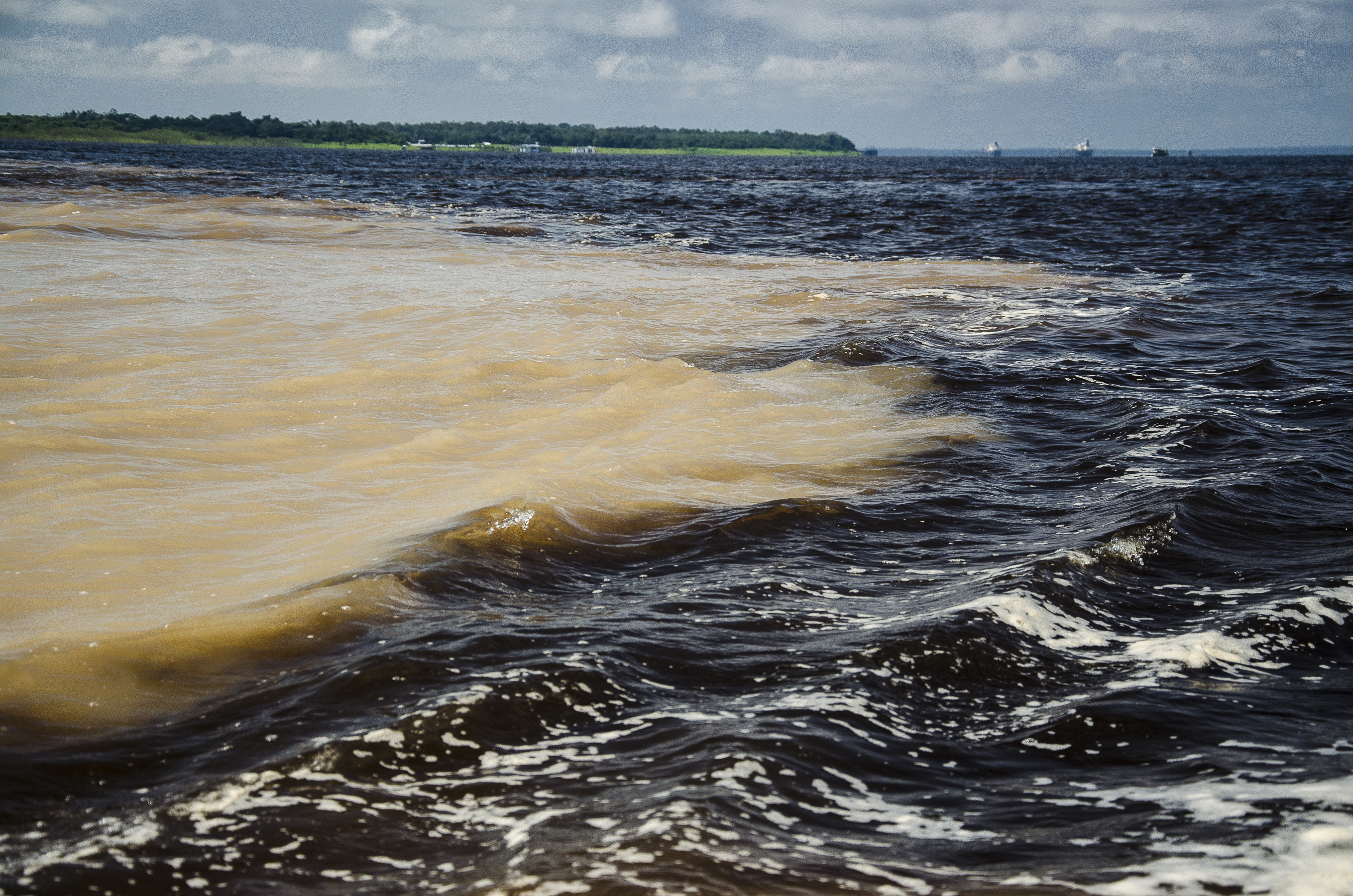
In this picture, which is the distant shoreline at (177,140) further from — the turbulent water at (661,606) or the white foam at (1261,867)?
the white foam at (1261,867)

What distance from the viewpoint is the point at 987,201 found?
4028cm

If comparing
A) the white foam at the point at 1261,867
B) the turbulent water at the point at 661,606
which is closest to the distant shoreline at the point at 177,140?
the turbulent water at the point at 661,606

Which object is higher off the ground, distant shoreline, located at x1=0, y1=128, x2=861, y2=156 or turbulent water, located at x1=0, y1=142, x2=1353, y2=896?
distant shoreline, located at x1=0, y1=128, x2=861, y2=156

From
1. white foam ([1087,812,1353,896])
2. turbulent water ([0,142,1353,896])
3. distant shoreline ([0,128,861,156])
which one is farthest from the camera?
distant shoreline ([0,128,861,156])

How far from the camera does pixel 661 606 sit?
431 cm

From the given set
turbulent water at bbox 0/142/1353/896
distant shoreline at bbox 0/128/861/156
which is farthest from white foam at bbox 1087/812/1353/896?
distant shoreline at bbox 0/128/861/156

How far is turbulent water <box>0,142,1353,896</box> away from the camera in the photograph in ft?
8.91

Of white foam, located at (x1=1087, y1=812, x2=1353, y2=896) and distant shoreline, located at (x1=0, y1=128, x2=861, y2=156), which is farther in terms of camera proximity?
distant shoreline, located at (x1=0, y1=128, x2=861, y2=156)

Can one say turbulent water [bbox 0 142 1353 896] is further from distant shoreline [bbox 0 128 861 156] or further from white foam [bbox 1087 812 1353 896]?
distant shoreline [bbox 0 128 861 156]

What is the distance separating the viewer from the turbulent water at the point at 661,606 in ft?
8.91

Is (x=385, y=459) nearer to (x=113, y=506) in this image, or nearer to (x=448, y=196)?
(x=113, y=506)

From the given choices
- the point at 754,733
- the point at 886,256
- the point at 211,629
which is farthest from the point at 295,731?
the point at 886,256

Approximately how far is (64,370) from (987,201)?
38.4 m

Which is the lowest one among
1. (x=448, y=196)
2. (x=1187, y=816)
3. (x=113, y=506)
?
(x=1187, y=816)
